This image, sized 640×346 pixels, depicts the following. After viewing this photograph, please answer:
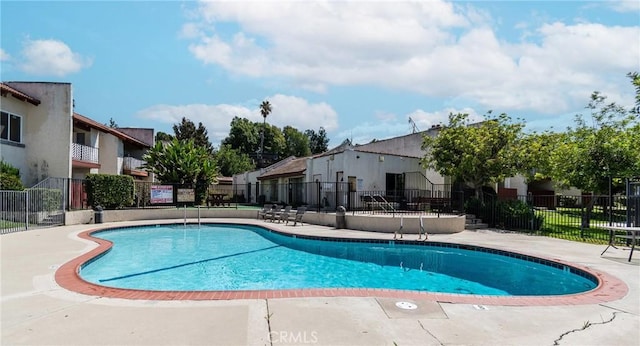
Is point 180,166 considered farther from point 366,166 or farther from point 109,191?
point 366,166

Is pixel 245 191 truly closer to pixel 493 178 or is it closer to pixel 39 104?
pixel 39 104

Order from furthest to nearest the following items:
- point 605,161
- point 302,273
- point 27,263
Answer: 1. point 605,161
2. point 302,273
3. point 27,263

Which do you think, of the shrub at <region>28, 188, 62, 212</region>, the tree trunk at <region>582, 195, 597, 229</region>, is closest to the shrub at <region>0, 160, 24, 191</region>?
the shrub at <region>28, 188, 62, 212</region>

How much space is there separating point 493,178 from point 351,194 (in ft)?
24.7

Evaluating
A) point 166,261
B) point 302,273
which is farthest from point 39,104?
point 302,273

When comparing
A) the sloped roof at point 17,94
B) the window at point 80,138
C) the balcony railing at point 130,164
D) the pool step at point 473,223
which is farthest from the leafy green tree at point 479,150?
the balcony railing at point 130,164

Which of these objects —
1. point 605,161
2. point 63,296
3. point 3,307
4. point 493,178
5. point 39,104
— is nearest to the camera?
point 3,307

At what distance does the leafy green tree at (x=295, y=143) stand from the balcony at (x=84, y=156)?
159ft

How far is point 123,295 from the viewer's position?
6.20 meters

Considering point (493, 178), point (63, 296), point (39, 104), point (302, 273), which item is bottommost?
point (302, 273)

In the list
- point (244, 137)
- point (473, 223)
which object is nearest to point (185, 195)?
point (473, 223)

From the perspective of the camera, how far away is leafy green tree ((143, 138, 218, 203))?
91.4 feet

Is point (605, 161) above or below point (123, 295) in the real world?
above

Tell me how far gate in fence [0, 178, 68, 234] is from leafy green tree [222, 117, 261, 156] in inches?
1953
